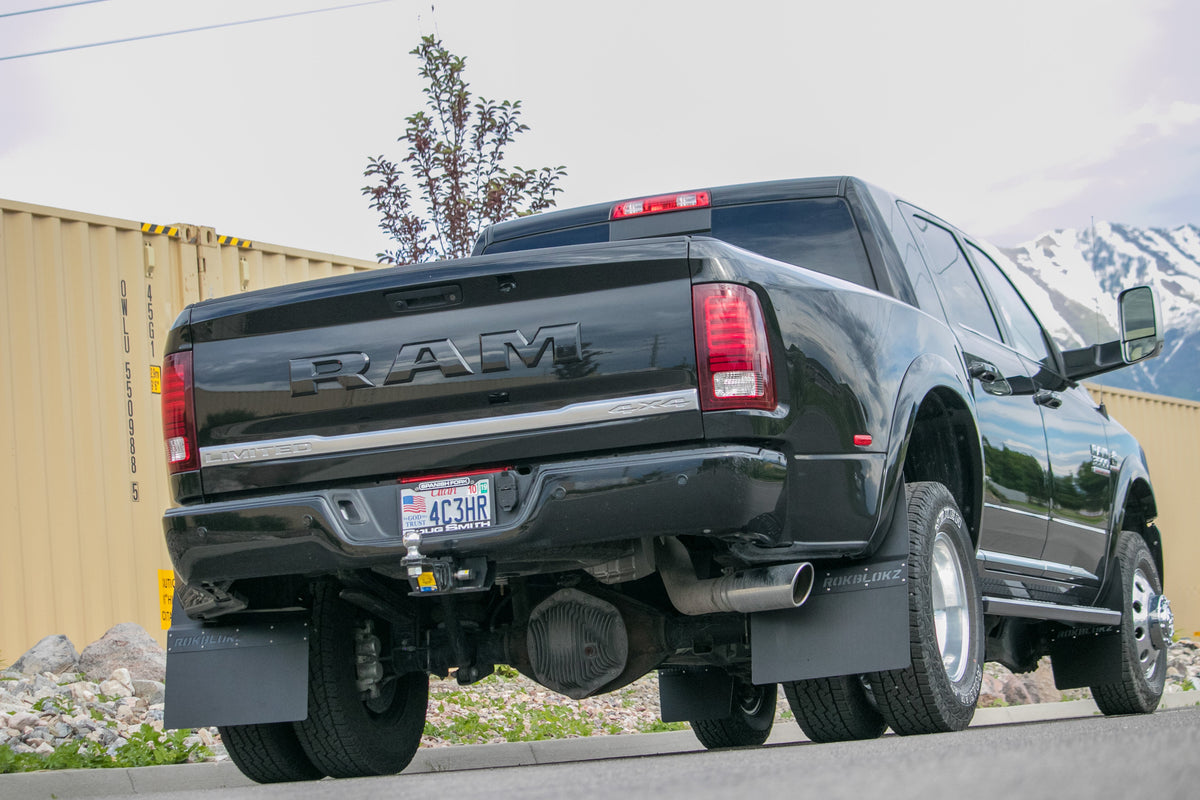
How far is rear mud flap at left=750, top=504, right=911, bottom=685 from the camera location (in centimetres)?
408

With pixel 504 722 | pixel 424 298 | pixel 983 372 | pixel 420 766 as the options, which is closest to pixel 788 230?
pixel 983 372

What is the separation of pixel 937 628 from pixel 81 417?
6310mm

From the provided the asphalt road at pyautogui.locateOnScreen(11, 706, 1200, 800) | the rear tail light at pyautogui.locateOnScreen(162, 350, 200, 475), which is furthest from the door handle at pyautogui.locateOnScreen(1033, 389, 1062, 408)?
the rear tail light at pyautogui.locateOnScreen(162, 350, 200, 475)

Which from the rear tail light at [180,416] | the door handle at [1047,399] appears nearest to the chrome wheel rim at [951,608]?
the door handle at [1047,399]

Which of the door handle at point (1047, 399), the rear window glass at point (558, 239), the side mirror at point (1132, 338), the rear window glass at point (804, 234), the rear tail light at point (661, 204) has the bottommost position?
the door handle at point (1047, 399)

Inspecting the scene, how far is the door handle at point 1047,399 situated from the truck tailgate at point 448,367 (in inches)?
102

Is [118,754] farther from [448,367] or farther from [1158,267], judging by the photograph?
[1158,267]

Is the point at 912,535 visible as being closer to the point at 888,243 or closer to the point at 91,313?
the point at 888,243

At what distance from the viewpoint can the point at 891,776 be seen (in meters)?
2.87

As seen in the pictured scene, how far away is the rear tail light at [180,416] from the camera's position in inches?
172

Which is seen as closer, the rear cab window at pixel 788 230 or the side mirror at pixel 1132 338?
the rear cab window at pixel 788 230

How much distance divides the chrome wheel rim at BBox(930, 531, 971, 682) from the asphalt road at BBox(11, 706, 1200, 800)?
1.79 feet

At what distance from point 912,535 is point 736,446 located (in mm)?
810

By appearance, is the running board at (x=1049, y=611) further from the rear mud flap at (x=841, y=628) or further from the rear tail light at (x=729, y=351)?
the rear tail light at (x=729, y=351)
